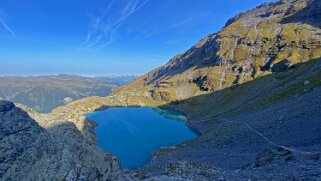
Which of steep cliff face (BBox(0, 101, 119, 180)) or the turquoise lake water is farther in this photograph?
the turquoise lake water

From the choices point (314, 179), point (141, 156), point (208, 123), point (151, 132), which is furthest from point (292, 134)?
point (151, 132)

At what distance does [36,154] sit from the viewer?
18.8m

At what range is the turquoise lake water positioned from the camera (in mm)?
109625

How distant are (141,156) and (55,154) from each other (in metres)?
89.8

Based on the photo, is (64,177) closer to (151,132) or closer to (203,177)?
(203,177)

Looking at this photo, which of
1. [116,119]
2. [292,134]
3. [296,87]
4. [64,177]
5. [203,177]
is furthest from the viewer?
[116,119]

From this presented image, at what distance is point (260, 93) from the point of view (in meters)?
160

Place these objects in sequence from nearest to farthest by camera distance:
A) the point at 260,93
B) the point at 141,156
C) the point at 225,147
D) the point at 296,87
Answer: the point at 225,147 → the point at 141,156 → the point at 296,87 → the point at 260,93

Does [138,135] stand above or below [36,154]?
below

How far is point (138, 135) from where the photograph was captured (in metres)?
146

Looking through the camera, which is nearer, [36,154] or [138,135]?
[36,154]

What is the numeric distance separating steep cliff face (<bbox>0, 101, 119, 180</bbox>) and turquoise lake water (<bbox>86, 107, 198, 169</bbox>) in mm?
73839

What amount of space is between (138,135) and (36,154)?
128981 millimetres

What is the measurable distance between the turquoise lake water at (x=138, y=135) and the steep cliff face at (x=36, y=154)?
73839mm
